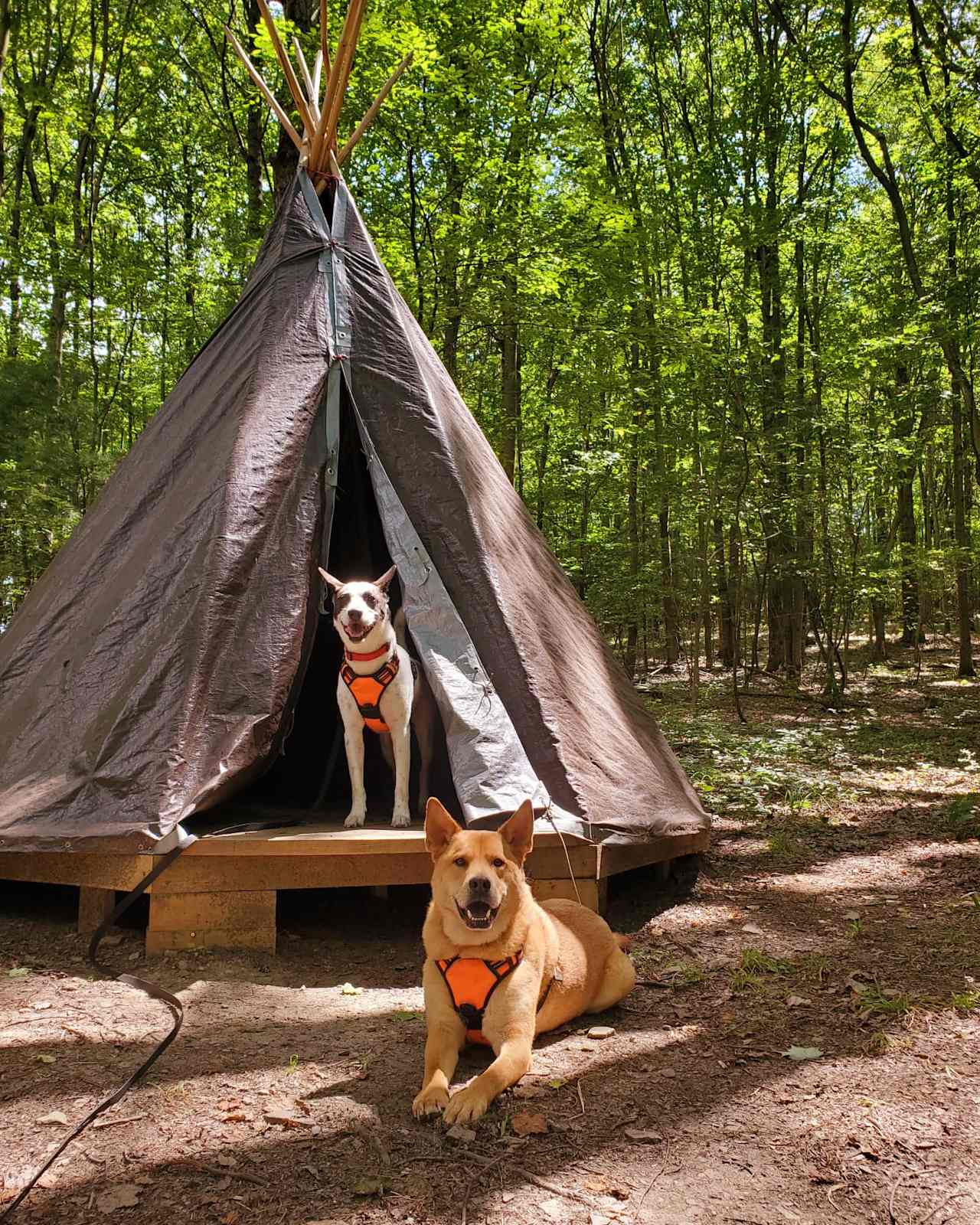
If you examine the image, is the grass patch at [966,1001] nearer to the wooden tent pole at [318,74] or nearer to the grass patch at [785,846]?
the grass patch at [785,846]

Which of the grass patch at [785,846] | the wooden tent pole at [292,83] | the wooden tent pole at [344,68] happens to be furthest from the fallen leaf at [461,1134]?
the wooden tent pole at [292,83]

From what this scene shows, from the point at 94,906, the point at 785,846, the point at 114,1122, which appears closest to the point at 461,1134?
the point at 114,1122

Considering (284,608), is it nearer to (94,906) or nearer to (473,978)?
(94,906)

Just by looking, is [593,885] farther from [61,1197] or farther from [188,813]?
[61,1197]

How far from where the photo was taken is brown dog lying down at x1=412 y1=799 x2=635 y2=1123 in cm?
276

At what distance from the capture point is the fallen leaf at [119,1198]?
212 cm

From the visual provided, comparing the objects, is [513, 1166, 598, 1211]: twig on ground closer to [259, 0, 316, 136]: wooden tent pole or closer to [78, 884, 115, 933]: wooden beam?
[78, 884, 115, 933]: wooden beam

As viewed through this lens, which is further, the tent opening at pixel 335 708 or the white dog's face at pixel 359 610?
the tent opening at pixel 335 708

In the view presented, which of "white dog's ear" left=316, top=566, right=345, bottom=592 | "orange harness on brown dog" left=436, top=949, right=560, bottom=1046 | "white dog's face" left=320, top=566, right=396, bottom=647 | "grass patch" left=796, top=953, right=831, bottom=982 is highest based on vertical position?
"white dog's ear" left=316, top=566, right=345, bottom=592

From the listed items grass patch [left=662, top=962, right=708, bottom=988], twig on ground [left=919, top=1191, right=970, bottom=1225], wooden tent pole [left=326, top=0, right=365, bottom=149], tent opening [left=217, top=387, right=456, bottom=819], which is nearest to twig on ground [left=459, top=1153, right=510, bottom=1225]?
twig on ground [left=919, top=1191, right=970, bottom=1225]

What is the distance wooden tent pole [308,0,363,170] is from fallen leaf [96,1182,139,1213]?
5864mm

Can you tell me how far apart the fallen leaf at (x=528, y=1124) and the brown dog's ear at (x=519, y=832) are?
2.57ft

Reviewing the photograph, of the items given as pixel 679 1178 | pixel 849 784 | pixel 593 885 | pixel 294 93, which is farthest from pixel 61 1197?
pixel 849 784

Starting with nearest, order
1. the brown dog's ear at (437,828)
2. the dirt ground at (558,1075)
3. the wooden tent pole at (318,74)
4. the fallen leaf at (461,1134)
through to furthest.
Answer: the dirt ground at (558,1075)
the fallen leaf at (461,1134)
the brown dog's ear at (437,828)
the wooden tent pole at (318,74)
